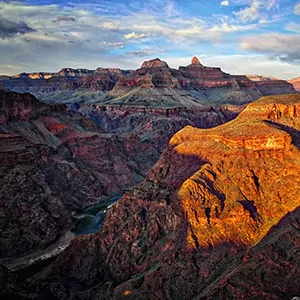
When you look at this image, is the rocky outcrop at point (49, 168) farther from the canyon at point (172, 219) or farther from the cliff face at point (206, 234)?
the cliff face at point (206, 234)

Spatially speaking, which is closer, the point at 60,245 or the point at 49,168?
the point at 60,245

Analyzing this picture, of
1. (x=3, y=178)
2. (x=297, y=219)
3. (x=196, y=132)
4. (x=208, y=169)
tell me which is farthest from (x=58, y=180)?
(x=297, y=219)

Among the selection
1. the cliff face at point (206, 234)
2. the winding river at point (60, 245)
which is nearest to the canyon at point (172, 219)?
the cliff face at point (206, 234)

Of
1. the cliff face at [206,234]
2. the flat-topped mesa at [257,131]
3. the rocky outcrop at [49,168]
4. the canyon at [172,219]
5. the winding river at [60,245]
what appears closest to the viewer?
the cliff face at [206,234]

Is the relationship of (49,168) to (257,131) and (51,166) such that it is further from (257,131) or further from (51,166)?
(257,131)

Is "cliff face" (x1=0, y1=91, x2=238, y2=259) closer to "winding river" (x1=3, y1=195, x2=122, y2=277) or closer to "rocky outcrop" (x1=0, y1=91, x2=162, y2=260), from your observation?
"rocky outcrop" (x1=0, y1=91, x2=162, y2=260)

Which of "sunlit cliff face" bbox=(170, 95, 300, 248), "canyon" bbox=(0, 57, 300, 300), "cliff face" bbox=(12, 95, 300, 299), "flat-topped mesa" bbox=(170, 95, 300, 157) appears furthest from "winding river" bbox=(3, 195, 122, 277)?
"sunlit cliff face" bbox=(170, 95, 300, 248)

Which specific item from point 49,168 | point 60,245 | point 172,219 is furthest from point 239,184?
point 49,168
